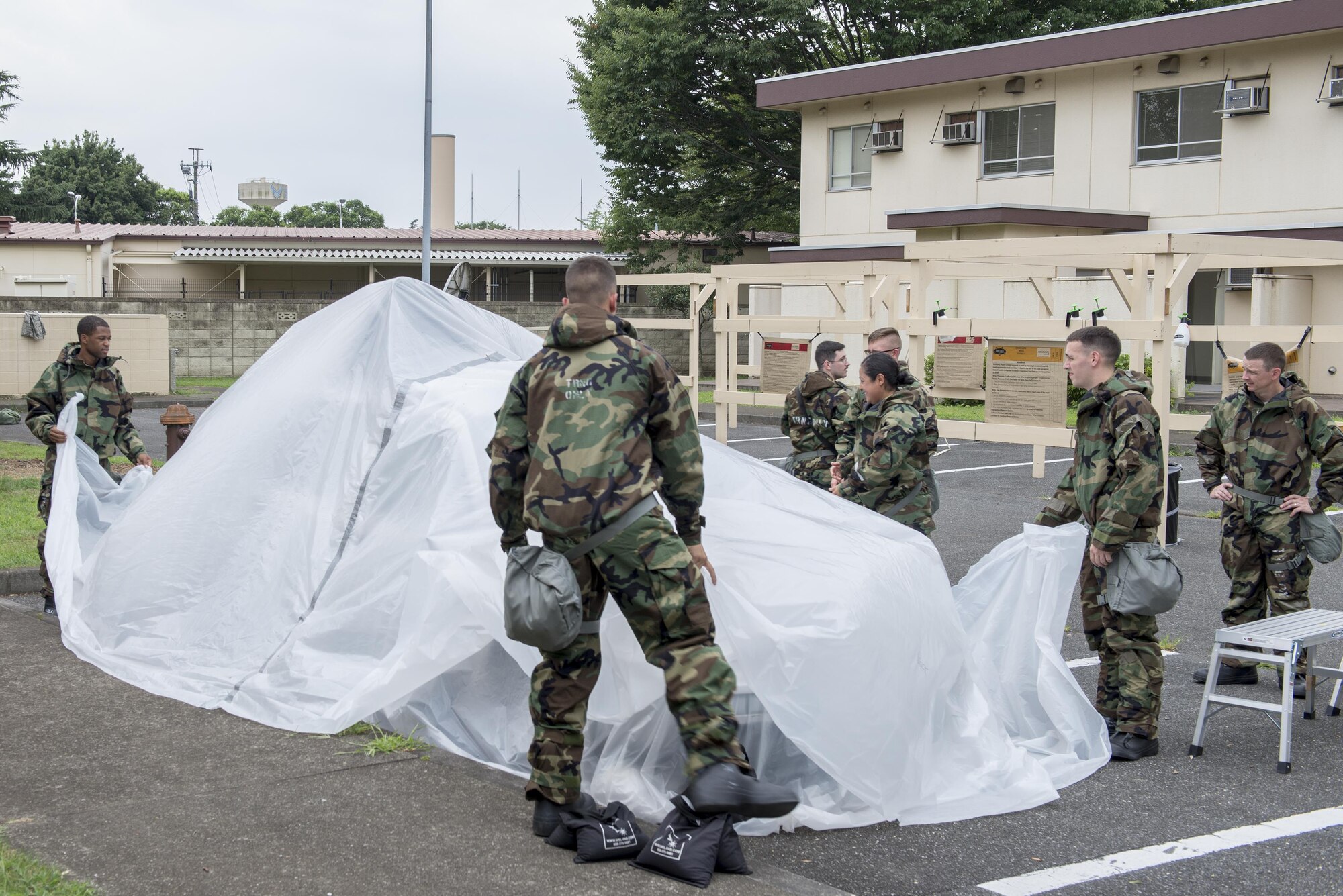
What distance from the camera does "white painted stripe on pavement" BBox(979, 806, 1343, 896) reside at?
12.7 ft

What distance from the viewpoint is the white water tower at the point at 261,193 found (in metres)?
68.2

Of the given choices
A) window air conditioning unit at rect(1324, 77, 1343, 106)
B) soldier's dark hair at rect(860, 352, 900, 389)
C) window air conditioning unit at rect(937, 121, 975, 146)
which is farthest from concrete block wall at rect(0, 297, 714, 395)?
soldier's dark hair at rect(860, 352, 900, 389)

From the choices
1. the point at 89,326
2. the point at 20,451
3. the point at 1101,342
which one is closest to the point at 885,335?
the point at 1101,342

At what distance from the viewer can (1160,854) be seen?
4152 millimetres

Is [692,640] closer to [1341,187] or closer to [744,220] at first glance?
[1341,187]

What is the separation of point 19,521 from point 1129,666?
8.19 meters

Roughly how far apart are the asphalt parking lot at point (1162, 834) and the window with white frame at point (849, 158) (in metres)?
23.1

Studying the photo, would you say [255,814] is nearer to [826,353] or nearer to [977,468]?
[826,353]

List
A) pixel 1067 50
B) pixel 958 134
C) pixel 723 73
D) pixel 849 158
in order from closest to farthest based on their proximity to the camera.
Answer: pixel 1067 50 → pixel 958 134 → pixel 849 158 → pixel 723 73

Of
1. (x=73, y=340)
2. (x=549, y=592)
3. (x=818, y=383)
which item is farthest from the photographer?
(x=73, y=340)

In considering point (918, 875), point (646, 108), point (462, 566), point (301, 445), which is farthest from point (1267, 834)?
point (646, 108)

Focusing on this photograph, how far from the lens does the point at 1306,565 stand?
6.17 metres

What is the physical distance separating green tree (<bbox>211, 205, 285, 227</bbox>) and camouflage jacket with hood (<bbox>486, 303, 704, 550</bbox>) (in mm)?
58391

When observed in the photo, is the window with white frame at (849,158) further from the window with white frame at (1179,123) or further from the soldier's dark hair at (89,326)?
the soldier's dark hair at (89,326)
